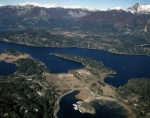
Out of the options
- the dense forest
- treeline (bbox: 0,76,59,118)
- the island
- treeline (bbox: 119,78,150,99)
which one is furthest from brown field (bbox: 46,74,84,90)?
treeline (bbox: 119,78,150,99)

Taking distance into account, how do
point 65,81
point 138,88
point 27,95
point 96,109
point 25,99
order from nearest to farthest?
point 25,99 → point 96,109 → point 27,95 → point 138,88 → point 65,81

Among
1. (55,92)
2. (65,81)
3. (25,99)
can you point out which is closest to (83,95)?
(55,92)

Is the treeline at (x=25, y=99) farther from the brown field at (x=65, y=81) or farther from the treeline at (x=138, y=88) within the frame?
the treeline at (x=138, y=88)

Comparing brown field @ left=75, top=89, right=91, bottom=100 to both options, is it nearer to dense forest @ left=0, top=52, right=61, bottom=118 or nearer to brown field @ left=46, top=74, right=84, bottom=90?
brown field @ left=46, top=74, right=84, bottom=90

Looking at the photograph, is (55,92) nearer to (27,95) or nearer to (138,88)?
(27,95)

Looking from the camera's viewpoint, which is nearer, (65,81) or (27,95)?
(27,95)

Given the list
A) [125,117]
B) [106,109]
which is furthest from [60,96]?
[125,117]

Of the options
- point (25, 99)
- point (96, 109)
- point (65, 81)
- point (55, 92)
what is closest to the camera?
point (25, 99)

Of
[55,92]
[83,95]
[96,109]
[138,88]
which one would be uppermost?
[138,88]
